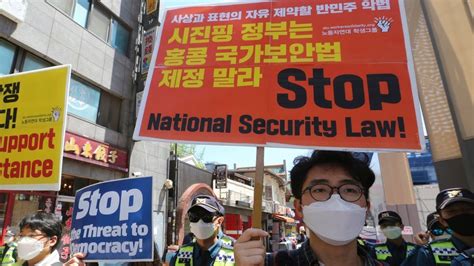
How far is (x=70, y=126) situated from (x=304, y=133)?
30.3ft

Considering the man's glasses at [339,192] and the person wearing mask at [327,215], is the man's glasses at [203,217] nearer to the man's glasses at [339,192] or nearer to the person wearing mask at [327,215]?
the person wearing mask at [327,215]

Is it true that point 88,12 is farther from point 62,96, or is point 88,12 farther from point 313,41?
point 313,41

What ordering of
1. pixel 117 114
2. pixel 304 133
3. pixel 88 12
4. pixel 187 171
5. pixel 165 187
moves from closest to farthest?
pixel 304 133
pixel 88 12
pixel 117 114
pixel 165 187
pixel 187 171

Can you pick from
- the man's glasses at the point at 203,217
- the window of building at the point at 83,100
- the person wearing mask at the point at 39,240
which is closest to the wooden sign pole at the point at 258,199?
the man's glasses at the point at 203,217

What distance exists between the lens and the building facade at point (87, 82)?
27.7ft

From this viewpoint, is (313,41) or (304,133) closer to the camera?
(304,133)

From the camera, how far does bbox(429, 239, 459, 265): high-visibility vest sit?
2.74 metres

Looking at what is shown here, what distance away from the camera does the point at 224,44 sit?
235 centimetres

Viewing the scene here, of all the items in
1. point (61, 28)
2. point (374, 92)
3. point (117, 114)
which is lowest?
point (374, 92)

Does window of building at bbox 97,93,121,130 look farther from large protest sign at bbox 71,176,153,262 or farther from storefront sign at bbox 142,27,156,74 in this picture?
large protest sign at bbox 71,176,153,262

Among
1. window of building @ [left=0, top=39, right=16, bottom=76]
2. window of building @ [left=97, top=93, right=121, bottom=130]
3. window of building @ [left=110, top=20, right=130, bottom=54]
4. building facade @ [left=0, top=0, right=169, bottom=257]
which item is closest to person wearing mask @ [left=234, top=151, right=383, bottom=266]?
building facade @ [left=0, top=0, right=169, bottom=257]

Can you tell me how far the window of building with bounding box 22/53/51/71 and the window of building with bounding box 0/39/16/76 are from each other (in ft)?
1.09

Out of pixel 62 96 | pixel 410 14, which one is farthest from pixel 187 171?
pixel 62 96

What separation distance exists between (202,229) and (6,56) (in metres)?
7.69
